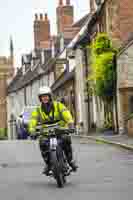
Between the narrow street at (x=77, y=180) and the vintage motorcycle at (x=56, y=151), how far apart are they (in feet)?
0.71

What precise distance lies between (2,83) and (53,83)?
35.5 metres

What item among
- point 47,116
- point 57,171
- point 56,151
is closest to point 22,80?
point 47,116

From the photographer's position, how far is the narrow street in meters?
11.2

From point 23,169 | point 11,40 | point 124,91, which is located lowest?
point 23,169

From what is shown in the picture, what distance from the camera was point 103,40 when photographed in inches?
1549

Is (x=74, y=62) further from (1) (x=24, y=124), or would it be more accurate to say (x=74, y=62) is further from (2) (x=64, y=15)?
(1) (x=24, y=124)

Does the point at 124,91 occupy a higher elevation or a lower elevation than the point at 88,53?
lower

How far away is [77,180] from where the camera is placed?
536 inches

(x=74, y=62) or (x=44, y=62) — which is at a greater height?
(x=44, y=62)

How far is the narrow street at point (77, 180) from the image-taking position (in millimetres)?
11250

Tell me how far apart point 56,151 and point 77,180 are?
50.7 inches

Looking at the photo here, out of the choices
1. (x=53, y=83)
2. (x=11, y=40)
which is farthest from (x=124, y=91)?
(x=11, y=40)

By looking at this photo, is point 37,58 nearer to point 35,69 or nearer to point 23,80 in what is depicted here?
point 35,69

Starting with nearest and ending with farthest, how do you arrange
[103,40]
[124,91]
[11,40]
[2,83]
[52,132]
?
[52,132]
[124,91]
[103,40]
[2,83]
[11,40]
